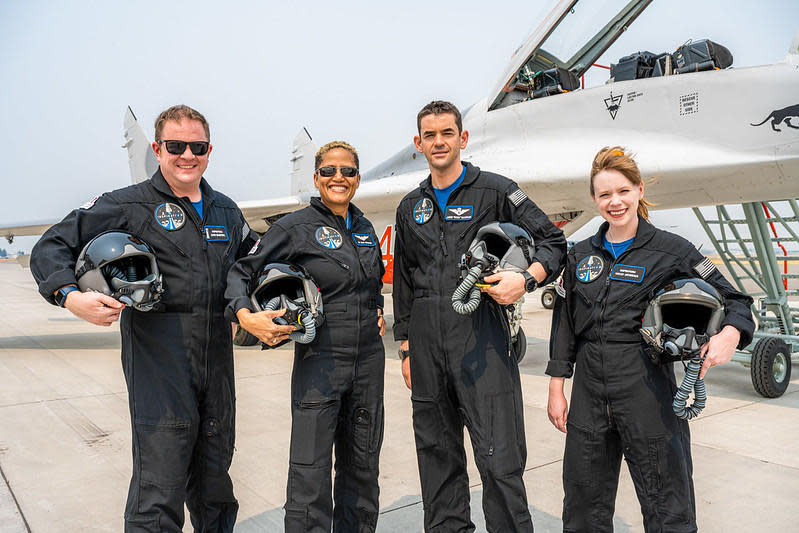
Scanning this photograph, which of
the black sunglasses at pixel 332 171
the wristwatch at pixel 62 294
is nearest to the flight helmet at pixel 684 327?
the black sunglasses at pixel 332 171

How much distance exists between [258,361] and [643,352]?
6562 mm

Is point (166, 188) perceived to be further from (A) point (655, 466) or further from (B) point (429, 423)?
(A) point (655, 466)

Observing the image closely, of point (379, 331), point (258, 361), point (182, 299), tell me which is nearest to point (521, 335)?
point (258, 361)

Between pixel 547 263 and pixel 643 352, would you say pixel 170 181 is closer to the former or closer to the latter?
pixel 547 263

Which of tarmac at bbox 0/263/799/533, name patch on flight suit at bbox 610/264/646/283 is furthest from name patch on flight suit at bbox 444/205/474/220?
tarmac at bbox 0/263/799/533

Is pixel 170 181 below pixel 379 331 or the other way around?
the other way around

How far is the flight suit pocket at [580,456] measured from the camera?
84.0 inches

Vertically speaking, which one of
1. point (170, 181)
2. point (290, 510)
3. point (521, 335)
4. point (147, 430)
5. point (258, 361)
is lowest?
point (258, 361)

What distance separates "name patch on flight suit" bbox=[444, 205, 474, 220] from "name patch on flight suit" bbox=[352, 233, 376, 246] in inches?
16.3

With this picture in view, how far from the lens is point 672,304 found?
2016 millimetres

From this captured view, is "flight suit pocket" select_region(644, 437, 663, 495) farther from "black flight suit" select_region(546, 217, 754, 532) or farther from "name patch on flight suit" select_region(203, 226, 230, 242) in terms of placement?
"name patch on flight suit" select_region(203, 226, 230, 242)

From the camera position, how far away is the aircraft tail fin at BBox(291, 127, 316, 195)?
17.5 m

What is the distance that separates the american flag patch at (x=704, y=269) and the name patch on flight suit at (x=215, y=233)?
6.62 ft

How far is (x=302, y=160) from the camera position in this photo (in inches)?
696
